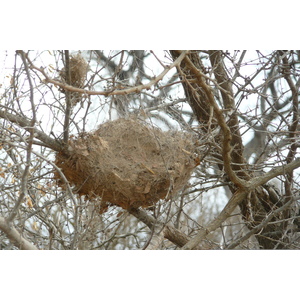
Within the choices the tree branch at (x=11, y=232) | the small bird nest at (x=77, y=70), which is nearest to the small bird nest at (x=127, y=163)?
the small bird nest at (x=77, y=70)

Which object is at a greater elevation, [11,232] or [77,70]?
[77,70]

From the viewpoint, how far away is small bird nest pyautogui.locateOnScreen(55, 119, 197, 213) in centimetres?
407

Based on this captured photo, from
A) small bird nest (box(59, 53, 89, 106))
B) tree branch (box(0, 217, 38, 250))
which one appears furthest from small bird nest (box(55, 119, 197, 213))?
tree branch (box(0, 217, 38, 250))

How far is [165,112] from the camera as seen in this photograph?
17.0 feet

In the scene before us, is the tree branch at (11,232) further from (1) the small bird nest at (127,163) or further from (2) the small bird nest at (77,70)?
(2) the small bird nest at (77,70)

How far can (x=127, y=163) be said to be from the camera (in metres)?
4.16

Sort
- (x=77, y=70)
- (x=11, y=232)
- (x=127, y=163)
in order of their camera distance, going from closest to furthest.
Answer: (x=11, y=232)
(x=127, y=163)
(x=77, y=70)

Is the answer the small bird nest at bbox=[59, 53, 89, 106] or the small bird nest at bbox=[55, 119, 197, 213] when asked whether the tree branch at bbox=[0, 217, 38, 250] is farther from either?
the small bird nest at bbox=[59, 53, 89, 106]

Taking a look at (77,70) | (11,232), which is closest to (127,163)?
(77,70)

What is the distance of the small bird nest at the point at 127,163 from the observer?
4.07 metres

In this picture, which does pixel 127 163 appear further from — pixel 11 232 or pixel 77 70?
pixel 11 232

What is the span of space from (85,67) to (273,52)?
6.62 feet
